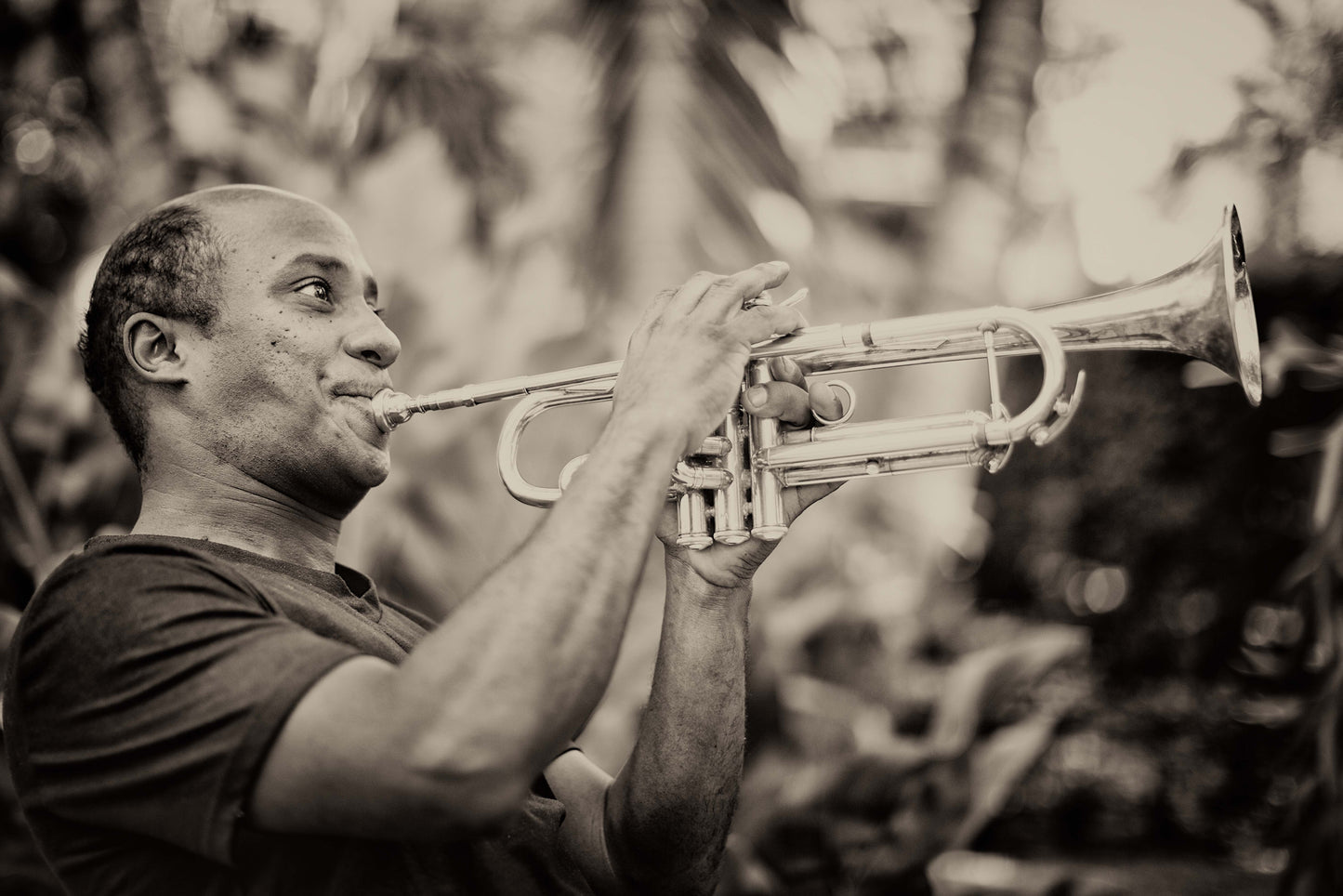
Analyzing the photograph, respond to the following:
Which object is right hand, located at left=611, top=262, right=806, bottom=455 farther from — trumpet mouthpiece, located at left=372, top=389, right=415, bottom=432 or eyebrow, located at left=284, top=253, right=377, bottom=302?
eyebrow, located at left=284, top=253, right=377, bottom=302

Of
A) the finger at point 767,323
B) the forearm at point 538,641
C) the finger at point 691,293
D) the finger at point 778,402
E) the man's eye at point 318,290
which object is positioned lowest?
the forearm at point 538,641

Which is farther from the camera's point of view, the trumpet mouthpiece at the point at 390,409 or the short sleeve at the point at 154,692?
the trumpet mouthpiece at the point at 390,409

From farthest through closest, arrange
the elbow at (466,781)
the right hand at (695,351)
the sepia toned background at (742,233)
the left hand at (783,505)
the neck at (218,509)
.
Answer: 1. the sepia toned background at (742,233)
2. the left hand at (783,505)
3. the neck at (218,509)
4. the right hand at (695,351)
5. the elbow at (466,781)

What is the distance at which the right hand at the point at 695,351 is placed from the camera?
1.72m

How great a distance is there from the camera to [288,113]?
176 inches

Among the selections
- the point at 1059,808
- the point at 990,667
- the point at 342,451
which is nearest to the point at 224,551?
the point at 342,451

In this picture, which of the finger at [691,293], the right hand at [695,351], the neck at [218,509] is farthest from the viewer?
the neck at [218,509]

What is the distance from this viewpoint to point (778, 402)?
2027 mm

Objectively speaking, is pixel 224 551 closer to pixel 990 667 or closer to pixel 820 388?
pixel 820 388

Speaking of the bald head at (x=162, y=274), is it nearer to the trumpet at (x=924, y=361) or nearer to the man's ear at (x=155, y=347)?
the man's ear at (x=155, y=347)

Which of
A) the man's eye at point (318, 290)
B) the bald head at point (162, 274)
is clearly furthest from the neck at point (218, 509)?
the man's eye at point (318, 290)

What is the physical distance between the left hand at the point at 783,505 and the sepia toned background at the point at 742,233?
5.92ft

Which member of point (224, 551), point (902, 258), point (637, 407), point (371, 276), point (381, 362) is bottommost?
point (224, 551)

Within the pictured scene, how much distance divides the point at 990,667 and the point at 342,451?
2668 millimetres
